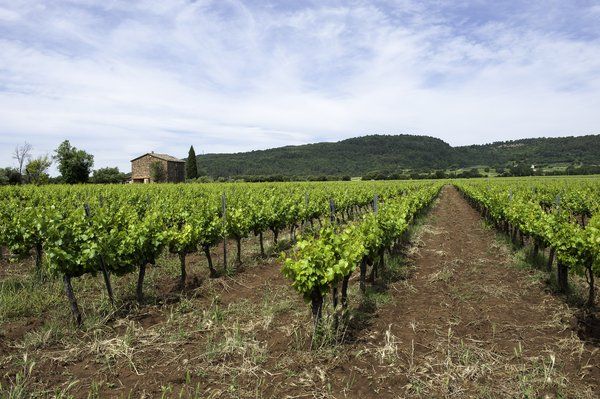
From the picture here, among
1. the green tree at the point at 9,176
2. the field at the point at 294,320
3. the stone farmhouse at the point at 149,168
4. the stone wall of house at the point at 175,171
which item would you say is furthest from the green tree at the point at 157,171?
the field at the point at 294,320

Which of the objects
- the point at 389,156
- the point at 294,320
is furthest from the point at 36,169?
the point at 389,156

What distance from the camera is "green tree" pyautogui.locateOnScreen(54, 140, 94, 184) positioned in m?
53.2

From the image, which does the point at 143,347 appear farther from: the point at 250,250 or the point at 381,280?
the point at 250,250

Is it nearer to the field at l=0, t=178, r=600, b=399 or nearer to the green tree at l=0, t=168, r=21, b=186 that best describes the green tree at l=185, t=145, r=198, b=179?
the green tree at l=0, t=168, r=21, b=186

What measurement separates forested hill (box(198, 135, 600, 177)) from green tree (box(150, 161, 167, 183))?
137 ft

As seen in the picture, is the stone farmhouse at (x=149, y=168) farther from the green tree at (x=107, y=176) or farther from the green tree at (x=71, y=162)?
the green tree at (x=71, y=162)

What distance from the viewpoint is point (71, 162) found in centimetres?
5291

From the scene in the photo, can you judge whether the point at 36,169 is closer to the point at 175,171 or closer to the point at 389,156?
the point at 175,171

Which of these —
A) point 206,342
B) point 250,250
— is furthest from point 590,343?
point 250,250

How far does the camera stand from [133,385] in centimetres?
457

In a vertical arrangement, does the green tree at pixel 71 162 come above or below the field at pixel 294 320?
above

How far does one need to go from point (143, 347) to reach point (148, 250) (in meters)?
2.57

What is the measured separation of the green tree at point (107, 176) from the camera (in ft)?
202

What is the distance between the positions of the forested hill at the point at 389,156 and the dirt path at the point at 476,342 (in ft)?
323
